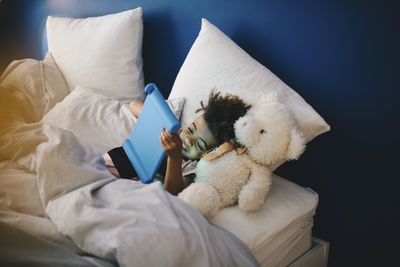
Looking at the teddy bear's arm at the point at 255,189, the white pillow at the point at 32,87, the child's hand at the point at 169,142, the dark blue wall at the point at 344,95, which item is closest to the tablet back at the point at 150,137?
the child's hand at the point at 169,142

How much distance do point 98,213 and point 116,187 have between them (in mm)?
127

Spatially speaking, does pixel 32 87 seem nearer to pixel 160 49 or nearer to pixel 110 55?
pixel 110 55

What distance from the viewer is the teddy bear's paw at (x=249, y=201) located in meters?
0.87

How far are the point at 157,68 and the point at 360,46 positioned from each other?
1.04 m

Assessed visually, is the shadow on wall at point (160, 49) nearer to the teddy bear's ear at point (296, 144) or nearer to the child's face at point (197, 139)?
the child's face at point (197, 139)

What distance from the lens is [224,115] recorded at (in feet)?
3.15

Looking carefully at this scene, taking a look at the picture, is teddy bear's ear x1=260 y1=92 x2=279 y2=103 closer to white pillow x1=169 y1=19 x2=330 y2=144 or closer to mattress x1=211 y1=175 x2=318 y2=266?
white pillow x1=169 y1=19 x2=330 y2=144

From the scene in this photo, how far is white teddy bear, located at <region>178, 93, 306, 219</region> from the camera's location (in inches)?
34.4

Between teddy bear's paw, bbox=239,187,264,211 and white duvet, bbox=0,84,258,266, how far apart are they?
103 millimetres

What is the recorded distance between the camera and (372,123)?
3.37 ft

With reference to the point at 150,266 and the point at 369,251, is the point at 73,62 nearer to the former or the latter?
the point at 150,266

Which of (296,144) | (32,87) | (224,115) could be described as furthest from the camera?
(32,87)

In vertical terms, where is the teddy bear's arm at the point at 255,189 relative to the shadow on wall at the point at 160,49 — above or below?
below

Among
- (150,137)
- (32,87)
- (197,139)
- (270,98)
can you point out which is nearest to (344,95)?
(270,98)
